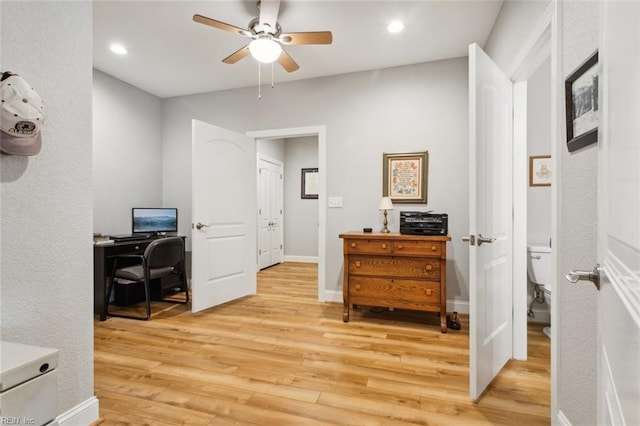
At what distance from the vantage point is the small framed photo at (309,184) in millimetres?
6250

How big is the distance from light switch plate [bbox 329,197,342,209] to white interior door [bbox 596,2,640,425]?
9.63 ft

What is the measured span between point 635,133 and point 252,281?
3.84m

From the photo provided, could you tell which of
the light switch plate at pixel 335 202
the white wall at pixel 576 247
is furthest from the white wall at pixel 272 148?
the white wall at pixel 576 247

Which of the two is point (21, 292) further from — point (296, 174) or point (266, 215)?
point (296, 174)

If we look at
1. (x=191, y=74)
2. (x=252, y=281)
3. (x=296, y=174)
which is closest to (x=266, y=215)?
(x=296, y=174)

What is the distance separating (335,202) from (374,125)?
1.00 meters

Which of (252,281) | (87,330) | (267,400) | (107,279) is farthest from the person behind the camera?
(252,281)

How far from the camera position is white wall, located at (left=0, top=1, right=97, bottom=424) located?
1.22 meters

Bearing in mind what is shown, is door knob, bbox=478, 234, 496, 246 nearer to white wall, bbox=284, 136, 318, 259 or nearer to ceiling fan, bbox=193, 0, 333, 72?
ceiling fan, bbox=193, 0, 333, 72

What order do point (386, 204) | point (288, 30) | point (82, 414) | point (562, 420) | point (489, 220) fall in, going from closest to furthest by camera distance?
1. point (562, 420)
2. point (82, 414)
3. point (489, 220)
4. point (288, 30)
5. point (386, 204)

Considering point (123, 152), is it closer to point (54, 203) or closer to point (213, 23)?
point (213, 23)

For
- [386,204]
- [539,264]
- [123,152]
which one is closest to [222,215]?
[123,152]

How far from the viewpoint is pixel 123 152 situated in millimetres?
3746

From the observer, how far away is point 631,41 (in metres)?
0.43
